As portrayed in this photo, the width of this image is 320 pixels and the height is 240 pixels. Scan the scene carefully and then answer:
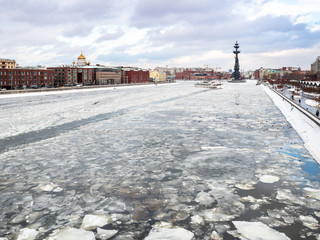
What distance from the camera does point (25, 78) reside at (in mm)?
84812

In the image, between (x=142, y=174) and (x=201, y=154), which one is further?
(x=201, y=154)

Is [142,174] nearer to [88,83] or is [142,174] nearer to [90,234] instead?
[90,234]

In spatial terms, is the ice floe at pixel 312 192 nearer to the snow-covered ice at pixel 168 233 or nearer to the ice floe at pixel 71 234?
the snow-covered ice at pixel 168 233

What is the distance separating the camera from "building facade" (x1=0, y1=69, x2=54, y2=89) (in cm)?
7912

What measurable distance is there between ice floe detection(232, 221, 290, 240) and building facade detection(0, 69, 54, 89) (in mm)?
78991

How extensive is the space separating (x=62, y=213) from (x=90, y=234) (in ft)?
2.74

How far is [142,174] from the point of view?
6594 mm

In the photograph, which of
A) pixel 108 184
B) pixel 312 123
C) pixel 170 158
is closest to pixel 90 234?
pixel 108 184

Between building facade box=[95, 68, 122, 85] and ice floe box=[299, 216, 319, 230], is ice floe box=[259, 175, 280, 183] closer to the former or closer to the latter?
ice floe box=[299, 216, 319, 230]

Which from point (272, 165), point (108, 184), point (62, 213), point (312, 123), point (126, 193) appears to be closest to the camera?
point (62, 213)

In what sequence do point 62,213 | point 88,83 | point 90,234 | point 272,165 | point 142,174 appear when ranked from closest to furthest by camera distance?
point 90,234 → point 62,213 → point 142,174 → point 272,165 → point 88,83

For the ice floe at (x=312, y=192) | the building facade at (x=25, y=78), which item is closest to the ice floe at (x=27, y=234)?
the ice floe at (x=312, y=192)

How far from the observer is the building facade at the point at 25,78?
260 ft

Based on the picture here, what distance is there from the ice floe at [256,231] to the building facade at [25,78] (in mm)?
78991
